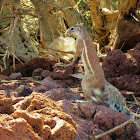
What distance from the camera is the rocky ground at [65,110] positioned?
6.63 feet

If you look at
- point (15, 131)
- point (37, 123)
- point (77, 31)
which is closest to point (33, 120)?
point (37, 123)

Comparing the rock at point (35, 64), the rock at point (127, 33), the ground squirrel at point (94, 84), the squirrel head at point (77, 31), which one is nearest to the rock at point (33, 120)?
the ground squirrel at point (94, 84)

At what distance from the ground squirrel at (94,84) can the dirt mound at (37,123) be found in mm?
1433

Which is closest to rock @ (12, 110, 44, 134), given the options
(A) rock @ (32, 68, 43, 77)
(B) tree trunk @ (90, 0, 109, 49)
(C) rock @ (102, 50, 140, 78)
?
(C) rock @ (102, 50, 140, 78)

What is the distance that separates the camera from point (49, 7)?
7.72 meters

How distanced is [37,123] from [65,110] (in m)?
1.13

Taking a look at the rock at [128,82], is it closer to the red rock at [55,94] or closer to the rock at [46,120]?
the red rock at [55,94]

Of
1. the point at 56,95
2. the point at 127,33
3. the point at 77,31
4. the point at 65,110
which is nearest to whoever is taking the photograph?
the point at 65,110

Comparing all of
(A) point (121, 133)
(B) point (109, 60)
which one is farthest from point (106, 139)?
(B) point (109, 60)

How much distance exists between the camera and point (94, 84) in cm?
400

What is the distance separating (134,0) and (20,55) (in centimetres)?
337

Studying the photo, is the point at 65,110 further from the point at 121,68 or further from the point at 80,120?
the point at 121,68

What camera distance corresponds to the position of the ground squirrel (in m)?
3.81

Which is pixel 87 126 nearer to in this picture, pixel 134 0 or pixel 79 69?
pixel 79 69
